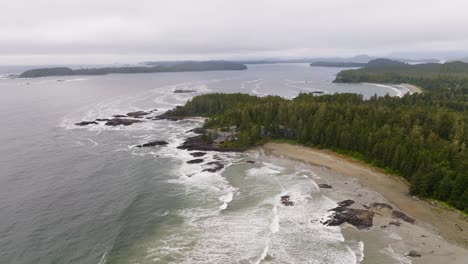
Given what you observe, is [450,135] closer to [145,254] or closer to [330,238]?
[330,238]

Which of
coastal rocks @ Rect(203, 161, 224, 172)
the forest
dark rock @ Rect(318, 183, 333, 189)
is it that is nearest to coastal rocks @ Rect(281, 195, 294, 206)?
dark rock @ Rect(318, 183, 333, 189)

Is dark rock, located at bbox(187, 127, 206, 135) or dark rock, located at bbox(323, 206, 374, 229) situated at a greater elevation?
dark rock, located at bbox(187, 127, 206, 135)

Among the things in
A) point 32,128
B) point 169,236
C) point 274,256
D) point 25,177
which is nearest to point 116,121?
point 32,128

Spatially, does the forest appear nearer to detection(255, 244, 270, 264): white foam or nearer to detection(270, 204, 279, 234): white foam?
detection(270, 204, 279, 234): white foam

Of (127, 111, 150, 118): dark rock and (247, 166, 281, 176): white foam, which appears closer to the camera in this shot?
(247, 166, 281, 176): white foam

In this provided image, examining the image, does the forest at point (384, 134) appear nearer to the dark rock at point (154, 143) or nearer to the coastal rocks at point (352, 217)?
the coastal rocks at point (352, 217)

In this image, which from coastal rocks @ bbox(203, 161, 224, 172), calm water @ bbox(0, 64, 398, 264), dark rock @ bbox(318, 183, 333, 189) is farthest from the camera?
coastal rocks @ bbox(203, 161, 224, 172)

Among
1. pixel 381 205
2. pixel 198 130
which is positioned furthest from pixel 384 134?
pixel 198 130

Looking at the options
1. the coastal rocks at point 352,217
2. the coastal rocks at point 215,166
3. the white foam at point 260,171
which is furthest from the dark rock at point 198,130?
the coastal rocks at point 352,217
